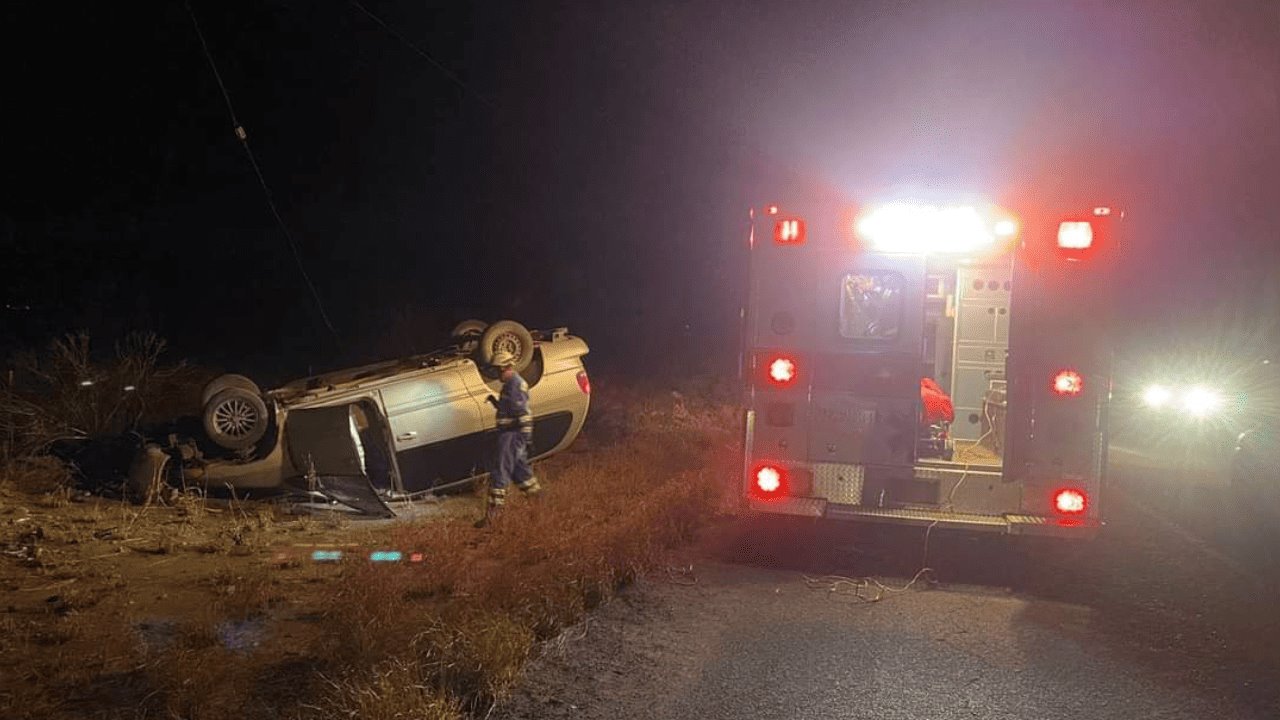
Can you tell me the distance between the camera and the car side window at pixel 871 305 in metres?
6.96

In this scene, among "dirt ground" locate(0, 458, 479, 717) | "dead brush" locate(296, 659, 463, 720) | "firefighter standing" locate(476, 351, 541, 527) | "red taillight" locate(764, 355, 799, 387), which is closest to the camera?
"dead brush" locate(296, 659, 463, 720)

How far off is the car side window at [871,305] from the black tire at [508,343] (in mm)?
3802

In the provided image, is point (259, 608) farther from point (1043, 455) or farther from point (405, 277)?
point (405, 277)

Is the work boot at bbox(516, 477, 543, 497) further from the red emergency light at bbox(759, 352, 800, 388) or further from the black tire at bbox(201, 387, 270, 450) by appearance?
the red emergency light at bbox(759, 352, 800, 388)

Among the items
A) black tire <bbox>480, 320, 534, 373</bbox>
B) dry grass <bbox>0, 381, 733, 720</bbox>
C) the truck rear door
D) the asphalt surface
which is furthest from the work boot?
the truck rear door

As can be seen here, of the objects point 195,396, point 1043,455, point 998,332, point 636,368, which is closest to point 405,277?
point 636,368

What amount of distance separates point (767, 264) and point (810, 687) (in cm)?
322

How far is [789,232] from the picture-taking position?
6980mm

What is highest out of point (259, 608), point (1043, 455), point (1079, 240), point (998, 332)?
point (1079, 240)

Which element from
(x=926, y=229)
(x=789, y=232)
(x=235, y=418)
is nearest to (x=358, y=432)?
(x=235, y=418)

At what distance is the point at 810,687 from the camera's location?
4.80 meters

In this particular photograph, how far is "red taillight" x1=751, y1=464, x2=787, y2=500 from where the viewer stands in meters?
6.96

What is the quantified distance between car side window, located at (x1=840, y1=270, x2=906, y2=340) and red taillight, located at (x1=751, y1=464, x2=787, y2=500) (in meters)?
1.08

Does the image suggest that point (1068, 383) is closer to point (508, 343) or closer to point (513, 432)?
point (513, 432)
